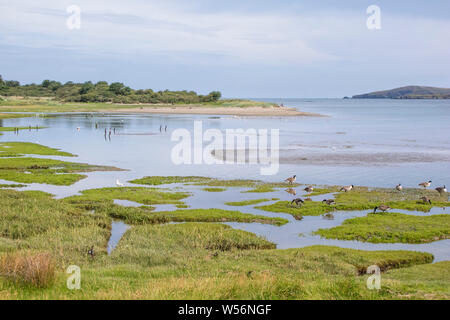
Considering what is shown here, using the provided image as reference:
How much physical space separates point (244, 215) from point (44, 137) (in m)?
58.8

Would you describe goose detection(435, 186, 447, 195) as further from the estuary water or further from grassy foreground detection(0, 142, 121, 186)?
grassy foreground detection(0, 142, 121, 186)

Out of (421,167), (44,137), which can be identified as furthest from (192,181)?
(44,137)

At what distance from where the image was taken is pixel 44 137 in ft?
259

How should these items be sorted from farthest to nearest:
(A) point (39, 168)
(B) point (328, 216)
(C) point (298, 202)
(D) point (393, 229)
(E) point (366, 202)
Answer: (A) point (39, 168)
(E) point (366, 202)
(C) point (298, 202)
(B) point (328, 216)
(D) point (393, 229)

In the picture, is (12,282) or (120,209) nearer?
(12,282)

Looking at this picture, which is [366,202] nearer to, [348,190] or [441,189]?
[348,190]

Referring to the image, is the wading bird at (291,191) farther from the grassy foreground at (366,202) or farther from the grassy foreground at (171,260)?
the grassy foreground at (171,260)

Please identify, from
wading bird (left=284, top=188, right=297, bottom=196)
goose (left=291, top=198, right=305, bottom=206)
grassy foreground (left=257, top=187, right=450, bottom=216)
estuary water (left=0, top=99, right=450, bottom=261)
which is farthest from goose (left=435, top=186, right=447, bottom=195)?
goose (left=291, top=198, right=305, bottom=206)

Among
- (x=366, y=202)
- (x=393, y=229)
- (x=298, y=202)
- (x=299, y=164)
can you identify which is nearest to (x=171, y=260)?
(x=393, y=229)

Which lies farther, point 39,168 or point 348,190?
point 39,168

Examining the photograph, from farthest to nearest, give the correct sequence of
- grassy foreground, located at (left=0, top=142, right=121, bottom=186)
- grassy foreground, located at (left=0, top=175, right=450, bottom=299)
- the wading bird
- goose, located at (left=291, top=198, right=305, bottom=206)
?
grassy foreground, located at (left=0, top=142, right=121, bottom=186) → the wading bird → goose, located at (left=291, top=198, right=305, bottom=206) → grassy foreground, located at (left=0, top=175, right=450, bottom=299)

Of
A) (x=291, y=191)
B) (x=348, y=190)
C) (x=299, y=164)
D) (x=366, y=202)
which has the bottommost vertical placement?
(x=366, y=202)
